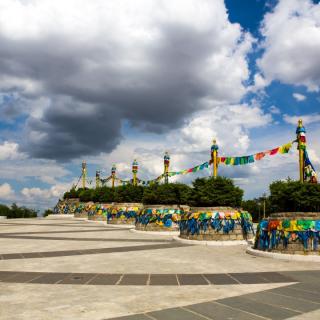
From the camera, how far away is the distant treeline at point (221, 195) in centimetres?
1261

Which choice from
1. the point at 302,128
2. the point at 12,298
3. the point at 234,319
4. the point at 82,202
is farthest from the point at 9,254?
the point at 82,202

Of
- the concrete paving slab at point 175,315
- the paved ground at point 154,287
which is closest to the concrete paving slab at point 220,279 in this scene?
the paved ground at point 154,287

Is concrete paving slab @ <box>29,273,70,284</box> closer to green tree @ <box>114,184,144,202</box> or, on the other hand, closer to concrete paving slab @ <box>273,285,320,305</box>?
concrete paving slab @ <box>273,285,320,305</box>

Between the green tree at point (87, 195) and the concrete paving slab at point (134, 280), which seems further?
the green tree at point (87, 195)

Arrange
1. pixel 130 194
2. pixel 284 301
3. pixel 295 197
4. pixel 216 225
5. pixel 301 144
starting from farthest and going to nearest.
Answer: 1. pixel 130 194
2. pixel 216 225
3. pixel 301 144
4. pixel 295 197
5. pixel 284 301

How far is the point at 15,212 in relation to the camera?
54500mm

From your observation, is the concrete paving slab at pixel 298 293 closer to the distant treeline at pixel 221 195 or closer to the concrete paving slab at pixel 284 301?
the concrete paving slab at pixel 284 301

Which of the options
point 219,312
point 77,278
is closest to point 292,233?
point 219,312

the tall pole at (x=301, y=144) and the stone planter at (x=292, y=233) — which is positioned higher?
the tall pole at (x=301, y=144)

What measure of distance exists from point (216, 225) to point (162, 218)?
672cm

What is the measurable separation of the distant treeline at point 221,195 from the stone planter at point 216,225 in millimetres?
567

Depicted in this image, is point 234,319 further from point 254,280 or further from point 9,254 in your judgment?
point 9,254

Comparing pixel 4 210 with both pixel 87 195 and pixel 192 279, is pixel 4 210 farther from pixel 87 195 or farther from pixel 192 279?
pixel 192 279

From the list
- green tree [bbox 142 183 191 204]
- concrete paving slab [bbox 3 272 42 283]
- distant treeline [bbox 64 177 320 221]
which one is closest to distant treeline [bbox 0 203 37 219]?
distant treeline [bbox 64 177 320 221]
